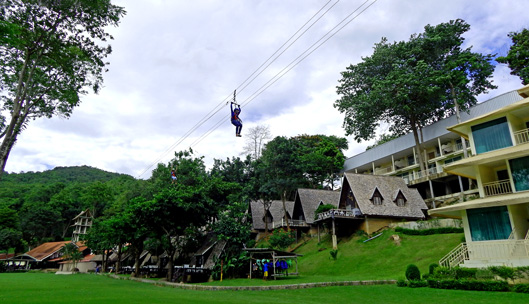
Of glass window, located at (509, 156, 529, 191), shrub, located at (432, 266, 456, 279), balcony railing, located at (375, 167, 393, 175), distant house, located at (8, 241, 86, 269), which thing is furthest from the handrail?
distant house, located at (8, 241, 86, 269)

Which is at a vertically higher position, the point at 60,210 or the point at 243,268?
the point at 60,210

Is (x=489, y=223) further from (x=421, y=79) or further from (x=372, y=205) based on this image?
(x=421, y=79)

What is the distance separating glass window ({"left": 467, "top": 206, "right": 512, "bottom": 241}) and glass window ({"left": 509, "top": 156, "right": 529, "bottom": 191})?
1.49 meters

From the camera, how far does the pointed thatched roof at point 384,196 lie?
111 feet

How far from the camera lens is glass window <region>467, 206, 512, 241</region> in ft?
56.2

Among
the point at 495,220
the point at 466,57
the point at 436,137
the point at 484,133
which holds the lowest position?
the point at 495,220

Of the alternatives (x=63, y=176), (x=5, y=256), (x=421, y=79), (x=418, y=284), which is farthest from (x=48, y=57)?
(x=63, y=176)

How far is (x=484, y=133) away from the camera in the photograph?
19.6 m

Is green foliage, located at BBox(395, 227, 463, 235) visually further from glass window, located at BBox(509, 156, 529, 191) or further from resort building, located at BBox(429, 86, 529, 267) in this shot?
glass window, located at BBox(509, 156, 529, 191)

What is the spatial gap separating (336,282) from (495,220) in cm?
928

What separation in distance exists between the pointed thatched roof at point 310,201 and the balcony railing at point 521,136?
2553 cm

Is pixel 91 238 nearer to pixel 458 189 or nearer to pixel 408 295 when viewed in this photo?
pixel 408 295

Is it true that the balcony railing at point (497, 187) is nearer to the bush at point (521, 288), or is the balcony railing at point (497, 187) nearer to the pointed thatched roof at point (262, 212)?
the bush at point (521, 288)

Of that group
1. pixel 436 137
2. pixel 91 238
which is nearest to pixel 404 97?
pixel 436 137
